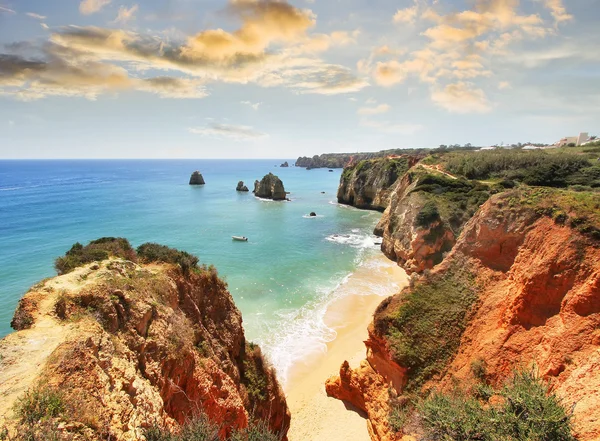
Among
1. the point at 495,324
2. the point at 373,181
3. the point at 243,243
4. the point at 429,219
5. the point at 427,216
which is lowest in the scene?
the point at 243,243

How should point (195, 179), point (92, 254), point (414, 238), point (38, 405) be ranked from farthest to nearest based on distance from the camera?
point (195, 179) → point (414, 238) → point (92, 254) → point (38, 405)

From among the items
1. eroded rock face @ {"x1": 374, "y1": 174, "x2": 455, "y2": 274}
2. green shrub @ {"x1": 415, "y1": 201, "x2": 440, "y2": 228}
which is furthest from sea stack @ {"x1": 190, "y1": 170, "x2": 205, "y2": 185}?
green shrub @ {"x1": 415, "y1": 201, "x2": 440, "y2": 228}

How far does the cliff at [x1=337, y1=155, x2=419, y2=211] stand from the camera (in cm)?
7350

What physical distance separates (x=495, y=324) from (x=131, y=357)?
17.1 metres

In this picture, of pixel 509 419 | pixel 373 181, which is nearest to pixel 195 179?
pixel 373 181

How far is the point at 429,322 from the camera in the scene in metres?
17.4

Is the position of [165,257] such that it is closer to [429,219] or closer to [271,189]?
[429,219]

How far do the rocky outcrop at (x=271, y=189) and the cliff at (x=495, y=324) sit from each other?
7527cm

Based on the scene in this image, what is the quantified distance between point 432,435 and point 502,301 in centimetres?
960

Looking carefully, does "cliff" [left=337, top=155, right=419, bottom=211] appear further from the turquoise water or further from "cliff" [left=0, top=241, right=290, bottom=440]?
"cliff" [left=0, top=241, right=290, bottom=440]

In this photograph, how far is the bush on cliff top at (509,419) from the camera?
8945mm

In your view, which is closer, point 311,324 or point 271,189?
point 311,324


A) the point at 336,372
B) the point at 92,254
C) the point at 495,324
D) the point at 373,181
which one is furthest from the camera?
the point at 373,181

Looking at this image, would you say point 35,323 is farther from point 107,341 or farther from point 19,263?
point 19,263
